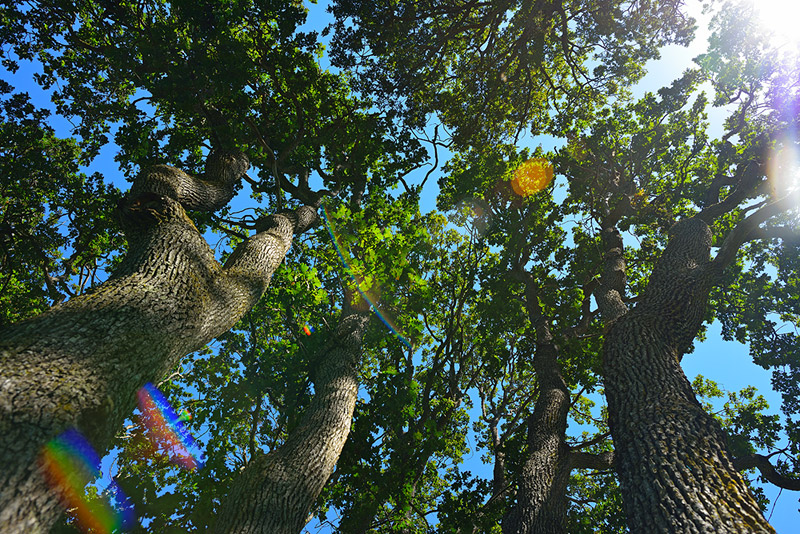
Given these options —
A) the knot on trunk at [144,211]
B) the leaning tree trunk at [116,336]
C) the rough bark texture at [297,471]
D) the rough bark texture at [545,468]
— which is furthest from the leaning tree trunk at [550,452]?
the knot on trunk at [144,211]

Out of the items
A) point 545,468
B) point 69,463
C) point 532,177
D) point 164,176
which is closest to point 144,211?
point 164,176

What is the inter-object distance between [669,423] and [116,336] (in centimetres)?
531

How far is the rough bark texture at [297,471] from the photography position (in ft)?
12.6

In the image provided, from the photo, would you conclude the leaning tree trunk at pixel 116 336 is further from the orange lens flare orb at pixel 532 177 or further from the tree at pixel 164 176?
the orange lens flare orb at pixel 532 177

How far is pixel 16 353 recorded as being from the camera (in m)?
2.26

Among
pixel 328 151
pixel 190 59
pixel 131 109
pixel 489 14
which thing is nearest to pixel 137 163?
Answer: pixel 131 109

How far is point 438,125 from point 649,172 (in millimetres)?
6425

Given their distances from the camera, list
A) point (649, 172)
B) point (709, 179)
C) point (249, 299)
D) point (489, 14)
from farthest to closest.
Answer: point (649, 172), point (709, 179), point (489, 14), point (249, 299)

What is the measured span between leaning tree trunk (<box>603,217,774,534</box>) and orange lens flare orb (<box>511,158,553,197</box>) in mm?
5642

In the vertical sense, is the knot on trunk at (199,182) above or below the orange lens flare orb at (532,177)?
below

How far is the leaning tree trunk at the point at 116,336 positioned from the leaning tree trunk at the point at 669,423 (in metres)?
4.47

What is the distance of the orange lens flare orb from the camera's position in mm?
11383

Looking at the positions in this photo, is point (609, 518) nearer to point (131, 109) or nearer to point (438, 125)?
point (438, 125)

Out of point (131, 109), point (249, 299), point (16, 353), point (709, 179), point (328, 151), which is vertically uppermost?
point (709, 179)
